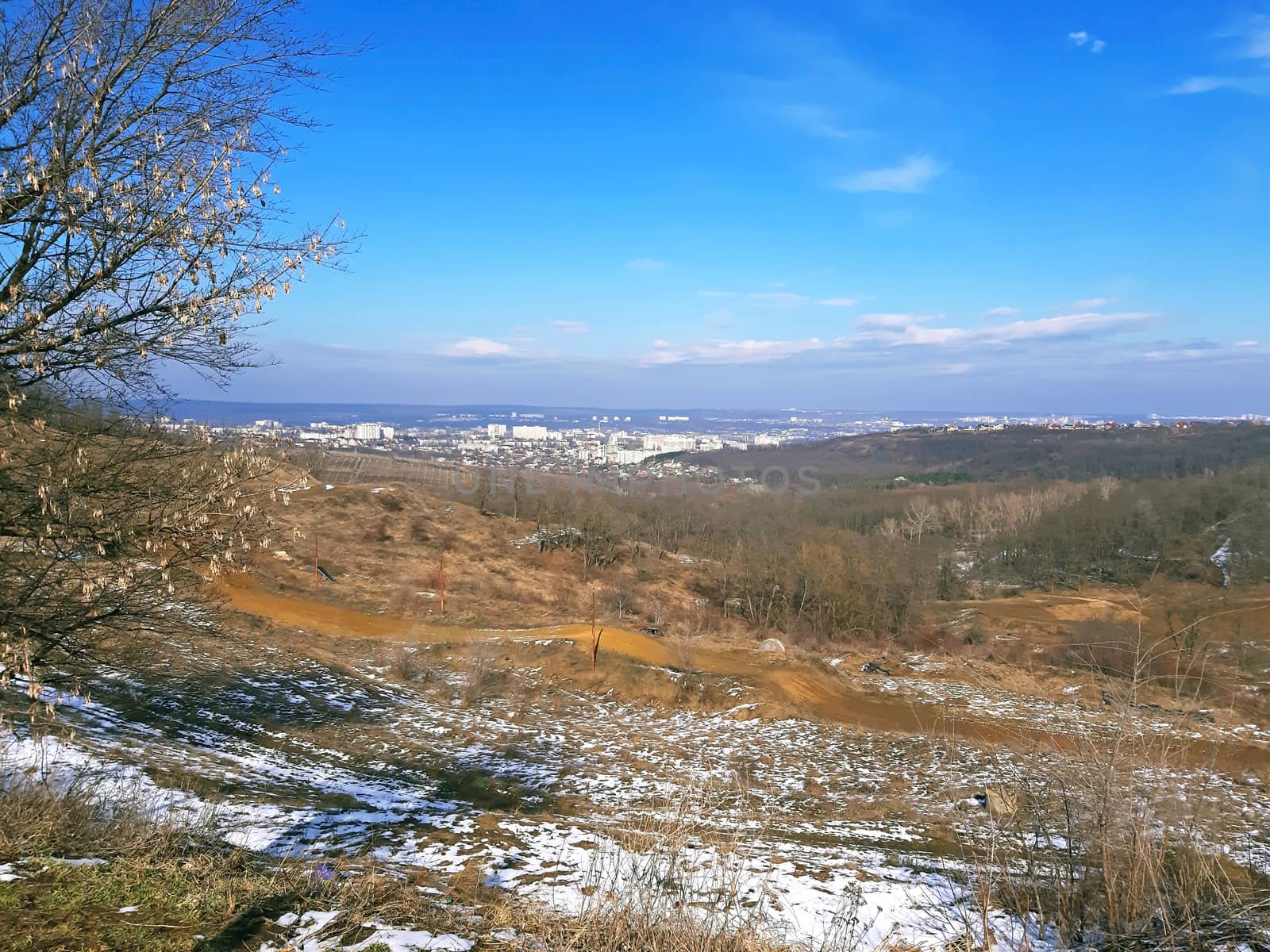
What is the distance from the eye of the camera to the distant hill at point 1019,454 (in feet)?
339

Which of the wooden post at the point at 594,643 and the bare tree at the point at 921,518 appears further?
the bare tree at the point at 921,518

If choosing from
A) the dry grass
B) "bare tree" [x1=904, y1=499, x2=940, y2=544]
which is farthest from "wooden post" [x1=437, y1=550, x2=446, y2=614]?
"bare tree" [x1=904, y1=499, x2=940, y2=544]

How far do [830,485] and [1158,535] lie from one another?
50.9 meters

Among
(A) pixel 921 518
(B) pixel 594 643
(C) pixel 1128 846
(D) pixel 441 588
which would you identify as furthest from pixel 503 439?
(C) pixel 1128 846

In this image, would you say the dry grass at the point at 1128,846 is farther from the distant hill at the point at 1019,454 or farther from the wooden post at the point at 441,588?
the distant hill at the point at 1019,454

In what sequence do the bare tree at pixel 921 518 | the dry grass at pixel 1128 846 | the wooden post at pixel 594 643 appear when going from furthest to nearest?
1. the bare tree at pixel 921 518
2. the wooden post at pixel 594 643
3. the dry grass at pixel 1128 846

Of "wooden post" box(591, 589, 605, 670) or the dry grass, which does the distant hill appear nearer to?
"wooden post" box(591, 589, 605, 670)

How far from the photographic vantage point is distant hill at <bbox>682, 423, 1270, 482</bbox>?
103438 mm

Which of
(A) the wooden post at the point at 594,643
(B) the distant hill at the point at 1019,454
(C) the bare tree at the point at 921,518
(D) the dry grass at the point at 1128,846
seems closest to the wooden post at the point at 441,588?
(A) the wooden post at the point at 594,643

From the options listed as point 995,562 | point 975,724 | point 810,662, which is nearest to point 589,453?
point 995,562

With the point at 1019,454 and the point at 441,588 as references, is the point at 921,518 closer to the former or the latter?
the point at 441,588

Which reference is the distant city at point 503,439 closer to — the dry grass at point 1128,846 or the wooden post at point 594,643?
the wooden post at point 594,643

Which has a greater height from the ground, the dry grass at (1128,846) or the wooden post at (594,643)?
the dry grass at (1128,846)

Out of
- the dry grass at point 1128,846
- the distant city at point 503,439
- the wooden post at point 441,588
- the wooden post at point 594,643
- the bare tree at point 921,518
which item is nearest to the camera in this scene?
the dry grass at point 1128,846
